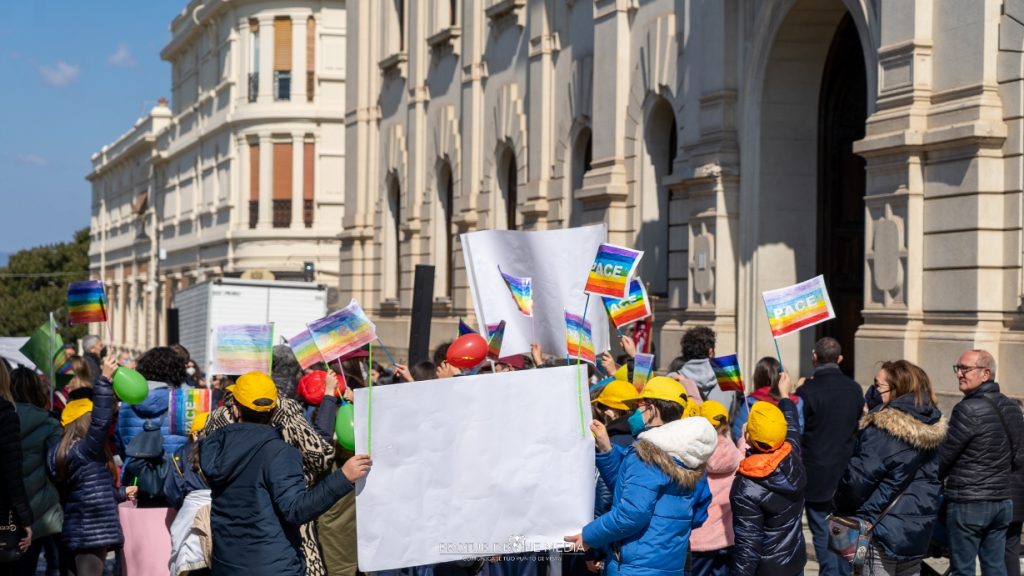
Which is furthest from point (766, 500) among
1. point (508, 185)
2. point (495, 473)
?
point (508, 185)

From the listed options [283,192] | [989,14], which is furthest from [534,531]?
[283,192]

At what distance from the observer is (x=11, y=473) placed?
7984 millimetres

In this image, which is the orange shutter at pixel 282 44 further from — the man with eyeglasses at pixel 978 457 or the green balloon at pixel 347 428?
the green balloon at pixel 347 428

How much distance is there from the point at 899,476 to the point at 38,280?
76698mm

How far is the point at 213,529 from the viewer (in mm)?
6879

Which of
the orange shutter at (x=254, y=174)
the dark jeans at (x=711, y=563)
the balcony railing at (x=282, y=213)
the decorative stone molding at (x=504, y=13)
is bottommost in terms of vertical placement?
the dark jeans at (x=711, y=563)

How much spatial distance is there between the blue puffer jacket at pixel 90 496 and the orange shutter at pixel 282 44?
38.0m

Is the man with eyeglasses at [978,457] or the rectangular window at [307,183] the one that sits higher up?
the rectangular window at [307,183]

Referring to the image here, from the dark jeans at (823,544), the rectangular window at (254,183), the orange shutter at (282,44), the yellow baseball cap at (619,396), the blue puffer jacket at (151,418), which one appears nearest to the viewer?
the yellow baseball cap at (619,396)

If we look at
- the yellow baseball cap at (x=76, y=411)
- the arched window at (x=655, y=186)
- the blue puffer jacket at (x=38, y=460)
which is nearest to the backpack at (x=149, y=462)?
the yellow baseball cap at (x=76, y=411)

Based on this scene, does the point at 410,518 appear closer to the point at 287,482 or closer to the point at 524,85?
the point at 287,482

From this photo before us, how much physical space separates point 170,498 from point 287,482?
2040 mm

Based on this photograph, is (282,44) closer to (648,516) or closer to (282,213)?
(282,213)

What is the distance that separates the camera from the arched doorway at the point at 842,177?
17.2 metres
